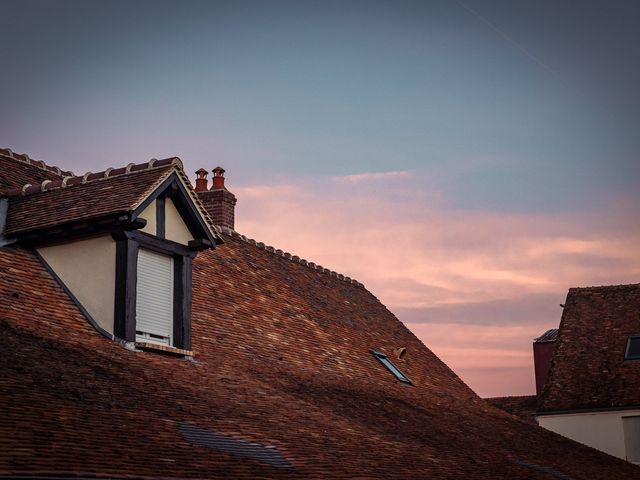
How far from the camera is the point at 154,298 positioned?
17.2 m

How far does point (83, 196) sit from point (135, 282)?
183 centimetres

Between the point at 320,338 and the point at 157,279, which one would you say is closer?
→ the point at 157,279

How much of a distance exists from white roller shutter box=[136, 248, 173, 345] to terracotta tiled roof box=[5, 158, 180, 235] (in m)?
1.01

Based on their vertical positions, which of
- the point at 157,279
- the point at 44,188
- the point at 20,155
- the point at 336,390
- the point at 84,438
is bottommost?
the point at 84,438

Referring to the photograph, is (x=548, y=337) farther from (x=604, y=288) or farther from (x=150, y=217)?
(x=150, y=217)

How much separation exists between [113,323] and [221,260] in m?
8.35

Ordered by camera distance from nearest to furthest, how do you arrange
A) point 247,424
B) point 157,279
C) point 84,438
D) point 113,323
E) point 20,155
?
point 84,438 < point 247,424 < point 113,323 < point 157,279 < point 20,155

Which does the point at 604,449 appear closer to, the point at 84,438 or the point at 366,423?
the point at 366,423

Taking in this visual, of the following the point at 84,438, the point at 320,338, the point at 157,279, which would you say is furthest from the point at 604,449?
the point at 84,438

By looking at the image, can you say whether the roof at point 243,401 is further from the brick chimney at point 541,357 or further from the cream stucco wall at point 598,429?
the brick chimney at point 541,357

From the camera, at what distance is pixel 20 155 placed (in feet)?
64.9

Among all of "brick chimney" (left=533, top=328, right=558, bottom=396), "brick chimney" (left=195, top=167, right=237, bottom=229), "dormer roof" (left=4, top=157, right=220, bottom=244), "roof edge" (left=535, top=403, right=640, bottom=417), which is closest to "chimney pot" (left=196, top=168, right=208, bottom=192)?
"brick chimney" (left=195, top=167, right=237, bottom=229)

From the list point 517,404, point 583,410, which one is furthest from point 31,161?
point 517,404

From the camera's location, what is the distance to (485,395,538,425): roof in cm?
4433
